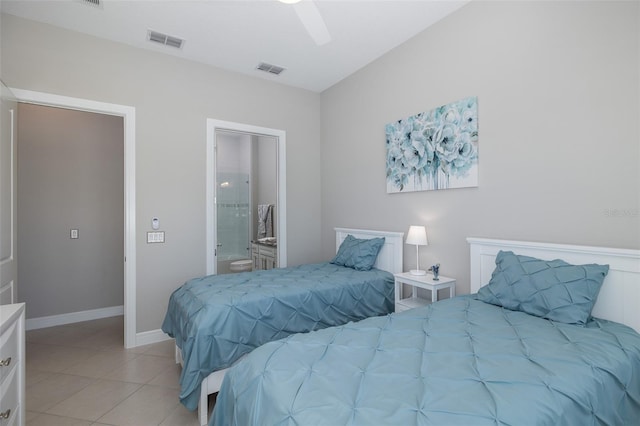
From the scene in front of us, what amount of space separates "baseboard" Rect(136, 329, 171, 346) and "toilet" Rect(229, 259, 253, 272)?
1327 mm

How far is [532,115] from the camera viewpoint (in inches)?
89.5

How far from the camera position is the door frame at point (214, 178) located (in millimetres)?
3740

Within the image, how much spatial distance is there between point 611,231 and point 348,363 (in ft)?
6.08

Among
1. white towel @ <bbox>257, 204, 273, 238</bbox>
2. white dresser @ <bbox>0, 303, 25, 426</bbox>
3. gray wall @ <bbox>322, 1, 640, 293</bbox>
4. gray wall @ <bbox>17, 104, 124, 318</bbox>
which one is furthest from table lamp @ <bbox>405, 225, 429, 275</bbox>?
gray wall @ <bbox>17, 104, 124, 318</bbox>

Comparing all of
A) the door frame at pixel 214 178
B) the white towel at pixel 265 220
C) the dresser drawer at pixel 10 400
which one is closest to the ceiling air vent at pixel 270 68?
the door frame at pixel 214 178

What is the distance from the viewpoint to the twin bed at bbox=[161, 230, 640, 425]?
1032 millimetres

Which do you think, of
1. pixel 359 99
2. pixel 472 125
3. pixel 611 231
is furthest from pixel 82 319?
pixel 611 231

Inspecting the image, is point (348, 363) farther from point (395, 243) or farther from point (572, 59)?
point (572, 59)

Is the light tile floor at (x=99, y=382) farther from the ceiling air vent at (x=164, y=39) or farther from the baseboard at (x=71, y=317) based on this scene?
the ceiling air vent at (x=164, y=39)

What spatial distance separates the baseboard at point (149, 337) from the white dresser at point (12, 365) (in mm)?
1771

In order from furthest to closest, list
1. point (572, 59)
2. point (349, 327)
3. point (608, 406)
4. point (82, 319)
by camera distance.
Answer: point (82, 319), point (572, 59), point (349, 327), point (608, 406)

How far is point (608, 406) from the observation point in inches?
48.4

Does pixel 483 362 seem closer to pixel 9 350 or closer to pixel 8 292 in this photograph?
pixel 9 350

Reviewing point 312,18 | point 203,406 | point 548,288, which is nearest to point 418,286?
point 548,288
